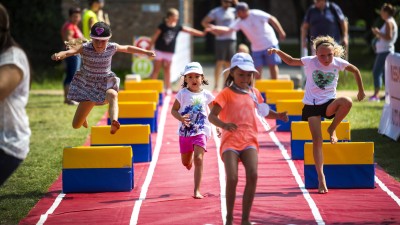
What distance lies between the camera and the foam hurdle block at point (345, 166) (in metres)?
11.6

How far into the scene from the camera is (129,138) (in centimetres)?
1359

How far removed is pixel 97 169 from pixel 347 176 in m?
2.80

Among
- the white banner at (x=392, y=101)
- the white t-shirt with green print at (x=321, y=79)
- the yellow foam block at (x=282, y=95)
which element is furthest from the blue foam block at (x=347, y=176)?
the yellow foam block at (x=282, y=95)

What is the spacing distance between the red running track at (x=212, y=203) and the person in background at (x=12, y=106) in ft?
8.12

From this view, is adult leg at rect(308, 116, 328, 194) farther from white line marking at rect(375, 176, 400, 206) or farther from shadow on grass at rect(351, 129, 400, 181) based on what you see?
shadow on grass at rect(351, 129, 400, 181)

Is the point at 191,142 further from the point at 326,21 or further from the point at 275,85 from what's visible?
the point at 326,21

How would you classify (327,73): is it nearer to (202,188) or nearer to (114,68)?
(202,188)

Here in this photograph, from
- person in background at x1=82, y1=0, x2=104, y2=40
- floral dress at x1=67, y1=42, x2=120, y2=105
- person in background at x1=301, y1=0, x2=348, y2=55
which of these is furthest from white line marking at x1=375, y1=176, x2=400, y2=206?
person in background at x1=82, y1=0, x2=104, y2=40

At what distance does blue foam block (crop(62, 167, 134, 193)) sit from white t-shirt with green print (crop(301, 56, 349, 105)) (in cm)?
220

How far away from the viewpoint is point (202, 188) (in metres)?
11.8

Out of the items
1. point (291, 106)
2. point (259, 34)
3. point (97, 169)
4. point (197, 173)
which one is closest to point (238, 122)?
point (197, 173)

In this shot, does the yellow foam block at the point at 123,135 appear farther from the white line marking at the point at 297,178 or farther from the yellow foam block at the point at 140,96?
the yellow foam block at the point at 140,96

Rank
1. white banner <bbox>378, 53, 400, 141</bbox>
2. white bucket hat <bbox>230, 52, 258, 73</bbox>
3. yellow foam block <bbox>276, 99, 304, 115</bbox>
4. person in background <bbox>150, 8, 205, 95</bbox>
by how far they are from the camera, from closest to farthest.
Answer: white bucket hat <bbox>230, 52, 258, 73</bbox> < white banner <bbox>378, 53, 400, 141</bbox> < yellow foam block <bbox>276, 99, 304, 115</bbox> < person in background <bbox>150, 8, 205, 95</bbox>

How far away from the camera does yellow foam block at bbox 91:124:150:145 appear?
1333 cm
